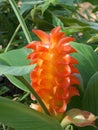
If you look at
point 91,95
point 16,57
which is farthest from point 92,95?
point 16,57

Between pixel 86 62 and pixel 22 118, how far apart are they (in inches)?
7.7

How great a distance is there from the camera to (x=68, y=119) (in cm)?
54

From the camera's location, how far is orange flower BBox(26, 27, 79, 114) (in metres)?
0.53

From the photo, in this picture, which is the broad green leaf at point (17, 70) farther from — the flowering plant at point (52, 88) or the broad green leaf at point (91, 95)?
the broad green leaf at point (91, 95)

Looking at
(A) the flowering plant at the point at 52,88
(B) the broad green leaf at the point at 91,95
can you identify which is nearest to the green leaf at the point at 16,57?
(A) the flowering plant at the point at 52,88

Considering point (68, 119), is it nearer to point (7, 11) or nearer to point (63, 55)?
point (63, 55)

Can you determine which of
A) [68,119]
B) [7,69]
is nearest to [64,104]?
[68,119]

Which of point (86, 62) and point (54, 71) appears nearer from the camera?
point (54, 71)

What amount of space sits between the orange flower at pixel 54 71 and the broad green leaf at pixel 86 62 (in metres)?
0.08

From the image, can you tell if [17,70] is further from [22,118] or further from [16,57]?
[16,57]

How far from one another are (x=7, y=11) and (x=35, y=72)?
674 millimetres

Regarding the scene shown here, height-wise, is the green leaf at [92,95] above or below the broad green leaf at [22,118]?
below

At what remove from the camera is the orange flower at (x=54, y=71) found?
53cm

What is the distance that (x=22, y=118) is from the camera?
0.48 meters
